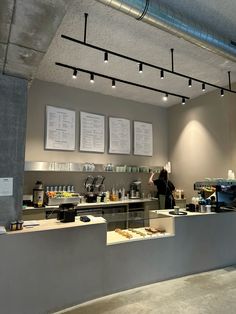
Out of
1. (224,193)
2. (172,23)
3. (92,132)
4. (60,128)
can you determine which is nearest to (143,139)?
(92,132)

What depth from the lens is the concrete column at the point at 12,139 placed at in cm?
237

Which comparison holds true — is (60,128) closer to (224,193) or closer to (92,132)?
(92,132)

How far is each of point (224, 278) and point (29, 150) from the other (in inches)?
158

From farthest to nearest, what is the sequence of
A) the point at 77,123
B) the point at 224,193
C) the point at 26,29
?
the point at 77,123
the point at 224,193
the point at 26,29

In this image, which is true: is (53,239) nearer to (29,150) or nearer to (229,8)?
(29,150)

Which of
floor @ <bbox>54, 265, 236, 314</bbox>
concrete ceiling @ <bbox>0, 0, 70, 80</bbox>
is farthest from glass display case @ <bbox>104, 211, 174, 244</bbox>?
concrete ceiling @ <bbox>0, 0, 70, 80</bbox>

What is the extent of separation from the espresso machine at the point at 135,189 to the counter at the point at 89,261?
2.31 meters

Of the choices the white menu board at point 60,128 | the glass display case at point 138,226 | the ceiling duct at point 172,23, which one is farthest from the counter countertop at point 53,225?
the white menu board at point 60,128

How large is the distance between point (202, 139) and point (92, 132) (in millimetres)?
2587

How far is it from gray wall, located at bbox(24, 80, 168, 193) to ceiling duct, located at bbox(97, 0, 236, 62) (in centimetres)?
306

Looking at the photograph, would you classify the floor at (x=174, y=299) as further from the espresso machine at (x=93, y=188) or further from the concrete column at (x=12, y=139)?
the espresso machine at (x=93, y=188)

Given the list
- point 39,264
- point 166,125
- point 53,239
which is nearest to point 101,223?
point 53,239

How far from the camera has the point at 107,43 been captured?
3.33m

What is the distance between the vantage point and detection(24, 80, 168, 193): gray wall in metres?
4.64
